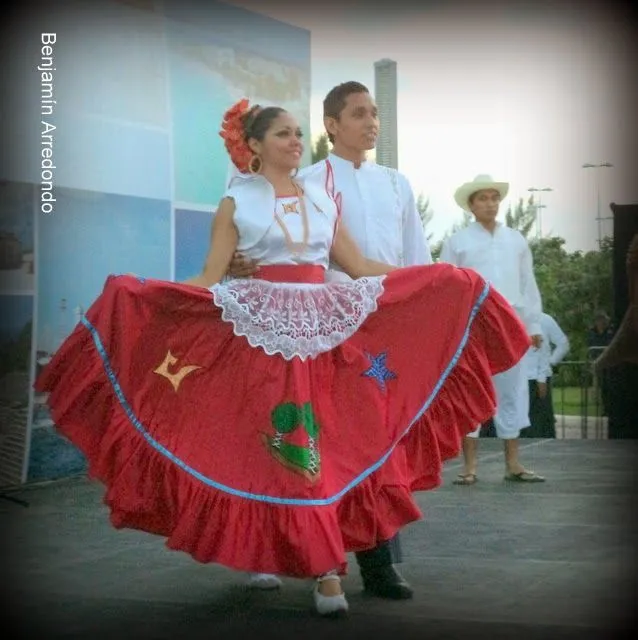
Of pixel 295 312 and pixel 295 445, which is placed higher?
pixel 295 312

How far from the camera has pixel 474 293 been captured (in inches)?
187

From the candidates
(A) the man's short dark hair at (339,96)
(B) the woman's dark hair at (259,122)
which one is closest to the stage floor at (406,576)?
(B) the woman's dark hair at (259,122)

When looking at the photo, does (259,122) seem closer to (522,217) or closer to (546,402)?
(546,402)

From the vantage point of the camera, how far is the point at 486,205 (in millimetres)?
8602

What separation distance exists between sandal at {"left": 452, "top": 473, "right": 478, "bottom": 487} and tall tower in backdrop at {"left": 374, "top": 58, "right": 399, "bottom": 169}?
2093 mm

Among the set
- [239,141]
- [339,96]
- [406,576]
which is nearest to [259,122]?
[239,141]

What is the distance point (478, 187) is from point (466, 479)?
73.8 inches

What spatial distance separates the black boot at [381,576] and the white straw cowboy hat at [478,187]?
4.19 meters

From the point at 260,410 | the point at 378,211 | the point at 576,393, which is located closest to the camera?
the point at 260,410

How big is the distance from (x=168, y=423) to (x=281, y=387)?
16.2 inches

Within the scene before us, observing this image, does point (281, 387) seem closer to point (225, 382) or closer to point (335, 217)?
point (225, 382)

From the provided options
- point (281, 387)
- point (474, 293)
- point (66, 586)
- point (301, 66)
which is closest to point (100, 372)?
point (281, 387)

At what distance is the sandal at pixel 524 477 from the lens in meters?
8.20

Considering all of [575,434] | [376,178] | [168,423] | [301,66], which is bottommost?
[575,434]
